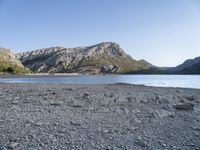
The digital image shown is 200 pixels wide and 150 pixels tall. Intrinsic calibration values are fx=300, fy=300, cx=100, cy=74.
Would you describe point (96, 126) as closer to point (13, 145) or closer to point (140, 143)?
point (140, 143)

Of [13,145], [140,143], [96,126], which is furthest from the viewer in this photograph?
[96,126]

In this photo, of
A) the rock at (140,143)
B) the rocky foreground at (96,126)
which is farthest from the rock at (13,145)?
the rock at (140,143)

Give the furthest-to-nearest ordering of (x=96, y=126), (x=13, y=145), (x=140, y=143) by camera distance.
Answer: (x=96, y=126)
(x=140, y=143)
(x=13, y=145)

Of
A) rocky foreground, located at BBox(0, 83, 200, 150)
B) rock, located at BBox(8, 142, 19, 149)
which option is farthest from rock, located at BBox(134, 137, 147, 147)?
rock, located at BBox(8, 142, 19, 149)

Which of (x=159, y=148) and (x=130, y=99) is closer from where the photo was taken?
(x=159, y=148)

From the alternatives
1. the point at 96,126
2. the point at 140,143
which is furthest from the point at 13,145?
the point at 140,143

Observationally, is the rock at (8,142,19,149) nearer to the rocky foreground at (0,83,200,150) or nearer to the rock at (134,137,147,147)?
the rocky foreground at (0,83,200,150)

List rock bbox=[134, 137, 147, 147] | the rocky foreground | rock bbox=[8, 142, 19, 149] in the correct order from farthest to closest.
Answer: rock bbox=[134, 137, 147, 147] < the rocky foreground < rock bbox=[8, 142, 19, 149]

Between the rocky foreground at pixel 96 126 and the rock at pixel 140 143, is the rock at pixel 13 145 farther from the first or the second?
the rock at pixel 140 143

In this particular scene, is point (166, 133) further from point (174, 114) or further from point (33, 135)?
point (33, 135)

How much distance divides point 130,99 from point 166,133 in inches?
408

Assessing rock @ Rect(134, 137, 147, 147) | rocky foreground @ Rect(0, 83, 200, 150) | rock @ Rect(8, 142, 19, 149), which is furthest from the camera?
rock @ Rect(134, 137, 147, 147)

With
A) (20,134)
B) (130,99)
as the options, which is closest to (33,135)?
(20,134)

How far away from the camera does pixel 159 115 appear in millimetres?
18859
